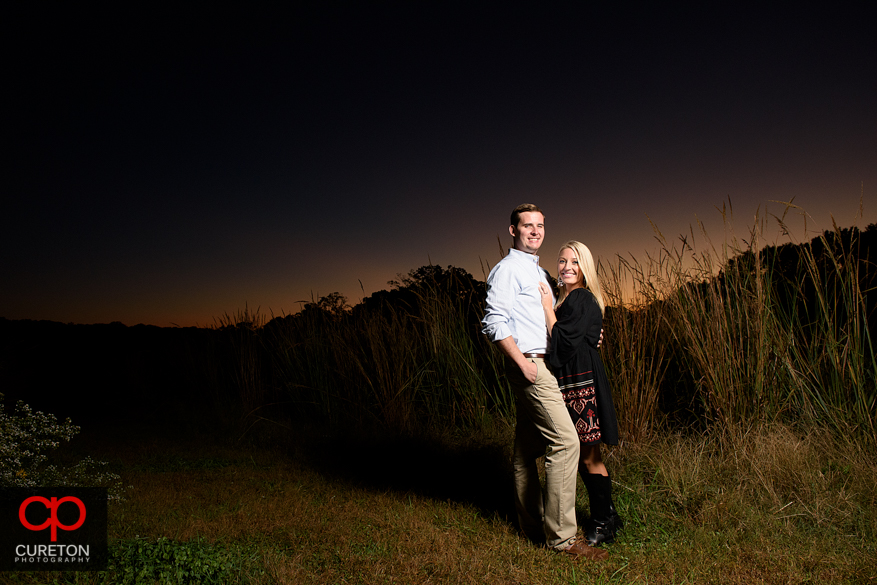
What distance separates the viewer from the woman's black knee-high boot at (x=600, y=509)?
2518 mm

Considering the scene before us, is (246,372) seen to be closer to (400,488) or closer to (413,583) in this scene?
(400,488)

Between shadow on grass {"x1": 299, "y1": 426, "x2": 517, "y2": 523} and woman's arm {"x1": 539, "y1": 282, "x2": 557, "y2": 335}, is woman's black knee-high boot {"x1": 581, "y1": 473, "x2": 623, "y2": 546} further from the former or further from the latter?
woman's arm {"x1": 539, "y1": 282, "x2": 557, "y2": 335}

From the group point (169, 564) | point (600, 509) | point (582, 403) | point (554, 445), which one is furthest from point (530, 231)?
point (169, 564)

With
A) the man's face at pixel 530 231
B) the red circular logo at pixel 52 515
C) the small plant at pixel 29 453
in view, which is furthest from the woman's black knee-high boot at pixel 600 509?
the red circular logo at pixel 52 515

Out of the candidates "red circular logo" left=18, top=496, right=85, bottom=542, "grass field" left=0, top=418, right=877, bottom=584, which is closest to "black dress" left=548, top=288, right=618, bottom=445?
"grass field" left=0, top=418, right=877, bottom=584

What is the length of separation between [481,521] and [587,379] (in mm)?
1022

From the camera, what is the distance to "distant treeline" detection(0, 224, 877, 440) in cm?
314

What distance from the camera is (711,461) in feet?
9.84

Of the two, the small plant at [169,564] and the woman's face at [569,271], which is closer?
the small plant at [169,564]

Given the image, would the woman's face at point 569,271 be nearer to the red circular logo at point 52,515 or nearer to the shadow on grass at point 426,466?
the shadow on grass at point 426,466

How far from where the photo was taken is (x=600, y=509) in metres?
2.53

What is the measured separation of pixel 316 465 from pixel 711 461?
2703 millimetres

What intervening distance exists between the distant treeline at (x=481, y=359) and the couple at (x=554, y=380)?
3.25 ft

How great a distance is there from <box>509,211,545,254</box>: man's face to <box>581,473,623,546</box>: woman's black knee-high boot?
1112mm
